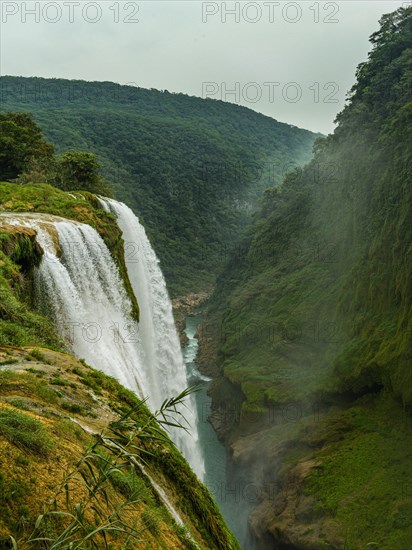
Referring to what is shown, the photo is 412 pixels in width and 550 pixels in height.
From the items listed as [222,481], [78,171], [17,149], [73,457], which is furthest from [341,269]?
[73,457]

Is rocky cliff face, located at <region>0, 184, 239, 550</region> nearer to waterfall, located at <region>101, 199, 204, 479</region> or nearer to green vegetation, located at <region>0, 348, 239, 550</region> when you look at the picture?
green vegetation, located at <region>0, 348, 239, 550</region>

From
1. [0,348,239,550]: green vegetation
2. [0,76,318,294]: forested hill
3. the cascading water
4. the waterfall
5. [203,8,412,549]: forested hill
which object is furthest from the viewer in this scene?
[0,76,318,294]: forested hill

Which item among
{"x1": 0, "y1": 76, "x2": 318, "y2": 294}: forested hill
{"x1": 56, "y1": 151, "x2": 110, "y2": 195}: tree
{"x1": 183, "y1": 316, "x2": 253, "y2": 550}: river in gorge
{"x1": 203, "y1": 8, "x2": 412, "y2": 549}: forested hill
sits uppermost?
{"x1": 0, "y1": 76, "x2": 318, "y2": 294}: forested hill

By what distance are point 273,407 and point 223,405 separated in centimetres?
678

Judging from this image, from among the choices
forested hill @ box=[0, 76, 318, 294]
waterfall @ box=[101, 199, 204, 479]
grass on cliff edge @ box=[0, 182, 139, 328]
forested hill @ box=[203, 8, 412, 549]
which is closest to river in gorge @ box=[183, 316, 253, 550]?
forested hill @ box=[203, 8, 412, 549]

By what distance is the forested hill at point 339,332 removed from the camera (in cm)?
2073

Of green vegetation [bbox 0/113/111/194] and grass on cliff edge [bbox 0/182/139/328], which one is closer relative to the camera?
grass on cliff edge [bbox 0/182/139/328]

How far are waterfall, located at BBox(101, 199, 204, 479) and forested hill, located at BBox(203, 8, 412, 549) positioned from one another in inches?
253

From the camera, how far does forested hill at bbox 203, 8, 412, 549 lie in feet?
68.0

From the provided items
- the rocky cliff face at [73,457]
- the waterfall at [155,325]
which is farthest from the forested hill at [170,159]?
the rocky cliff face at [73,457]

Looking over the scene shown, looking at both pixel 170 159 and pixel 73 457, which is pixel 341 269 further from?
pixel 170 159

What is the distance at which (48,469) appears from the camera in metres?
4.15

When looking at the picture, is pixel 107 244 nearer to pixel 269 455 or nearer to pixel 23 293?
pixel 23 293

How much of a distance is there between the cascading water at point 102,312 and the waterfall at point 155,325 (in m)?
0.05
